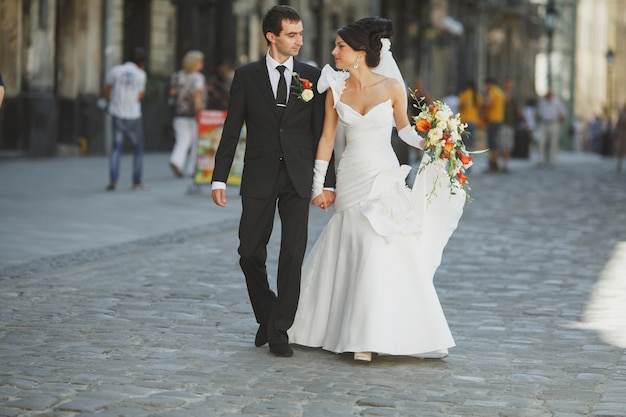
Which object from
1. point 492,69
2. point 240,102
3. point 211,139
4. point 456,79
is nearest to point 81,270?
point 240,102

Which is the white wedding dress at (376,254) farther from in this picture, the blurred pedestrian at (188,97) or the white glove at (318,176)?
the blurred pedestrian at (188,97)

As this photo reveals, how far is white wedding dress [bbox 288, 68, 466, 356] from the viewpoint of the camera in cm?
684

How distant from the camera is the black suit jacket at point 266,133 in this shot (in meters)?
7.00

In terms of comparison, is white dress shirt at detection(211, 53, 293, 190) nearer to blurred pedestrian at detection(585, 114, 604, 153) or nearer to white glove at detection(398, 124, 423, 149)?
white glove at detection(398, 124, 423, 149)

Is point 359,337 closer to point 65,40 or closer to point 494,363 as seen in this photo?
point 494,363

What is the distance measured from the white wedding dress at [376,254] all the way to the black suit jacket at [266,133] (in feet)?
0.58

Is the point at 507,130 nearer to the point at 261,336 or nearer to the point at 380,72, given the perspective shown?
the point at 380,72

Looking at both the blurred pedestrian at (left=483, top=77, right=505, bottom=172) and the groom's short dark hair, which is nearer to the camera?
the groom's short dark hair

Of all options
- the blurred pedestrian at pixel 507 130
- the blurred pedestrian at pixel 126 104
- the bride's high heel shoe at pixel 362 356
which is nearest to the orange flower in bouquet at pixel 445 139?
the bride's high heel shoe at pixel 362 356

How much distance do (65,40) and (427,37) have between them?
24.5 metres

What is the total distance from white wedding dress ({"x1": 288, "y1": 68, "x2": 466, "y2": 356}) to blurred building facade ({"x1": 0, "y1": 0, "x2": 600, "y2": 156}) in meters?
15.2

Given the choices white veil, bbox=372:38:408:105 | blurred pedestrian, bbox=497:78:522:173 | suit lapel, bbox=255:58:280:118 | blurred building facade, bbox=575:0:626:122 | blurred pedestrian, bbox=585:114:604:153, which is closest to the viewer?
suit lapel, bbox=255:58:280:118

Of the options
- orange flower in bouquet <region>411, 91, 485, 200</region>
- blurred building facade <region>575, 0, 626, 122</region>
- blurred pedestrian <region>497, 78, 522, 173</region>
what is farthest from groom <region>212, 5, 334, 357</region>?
blurred building facade <region>575, 0, 626, 122</region>

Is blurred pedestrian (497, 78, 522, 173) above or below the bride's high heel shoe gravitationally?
above
